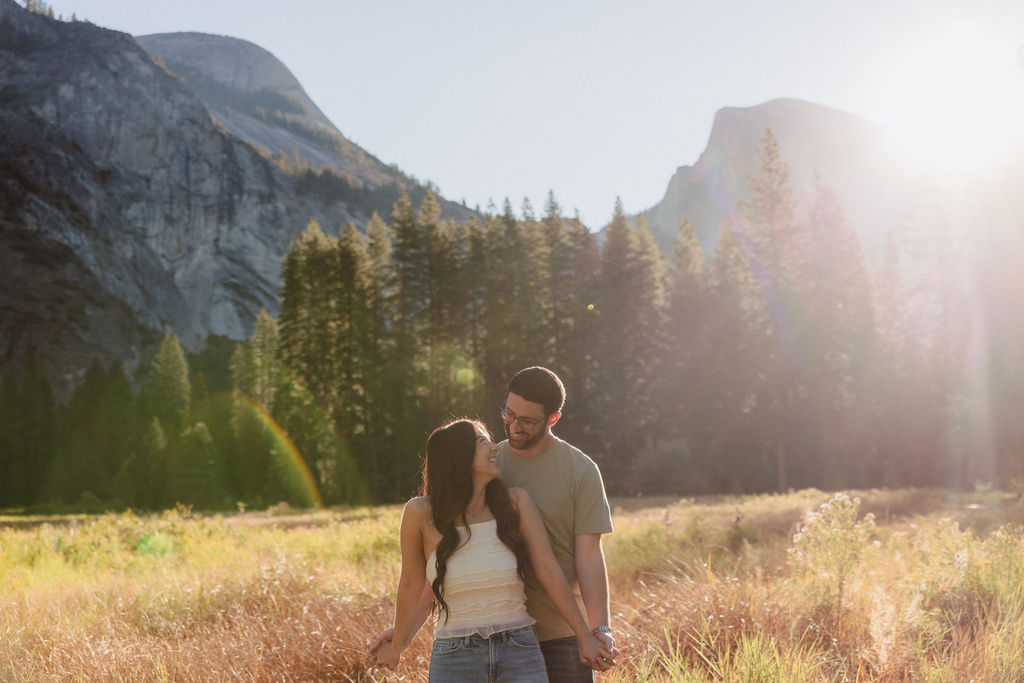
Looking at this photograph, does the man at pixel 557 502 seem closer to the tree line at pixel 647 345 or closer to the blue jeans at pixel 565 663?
the blue jeans at pixel 565 663

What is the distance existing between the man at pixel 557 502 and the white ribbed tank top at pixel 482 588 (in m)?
0.22

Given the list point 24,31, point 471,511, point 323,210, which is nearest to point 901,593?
point 471,511

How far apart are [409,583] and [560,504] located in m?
0.87

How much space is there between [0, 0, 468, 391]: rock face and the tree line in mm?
59297

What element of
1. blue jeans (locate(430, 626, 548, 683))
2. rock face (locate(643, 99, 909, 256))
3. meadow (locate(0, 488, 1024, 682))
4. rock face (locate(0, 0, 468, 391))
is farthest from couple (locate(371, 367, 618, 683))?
rock face (locate(643, 99, 909, 256))

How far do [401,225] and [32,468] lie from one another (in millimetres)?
44966

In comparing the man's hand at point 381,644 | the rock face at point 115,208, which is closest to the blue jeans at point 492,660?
the man's hand at point 381,644

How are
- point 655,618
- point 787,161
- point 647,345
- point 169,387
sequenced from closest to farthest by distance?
1. point 655,618
2. point 647,345
3. point 169,387
4. point 787,161

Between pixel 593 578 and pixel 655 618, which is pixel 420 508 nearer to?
pixel 593 578

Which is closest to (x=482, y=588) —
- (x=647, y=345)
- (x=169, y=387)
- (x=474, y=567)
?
(x=474, y=567)

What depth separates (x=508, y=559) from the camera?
136 inches

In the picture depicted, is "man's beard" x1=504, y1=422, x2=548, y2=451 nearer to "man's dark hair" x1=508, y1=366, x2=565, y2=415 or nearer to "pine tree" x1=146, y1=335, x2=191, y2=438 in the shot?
"man's dark hair" x1=508, y1=366, x2=565, y2=415

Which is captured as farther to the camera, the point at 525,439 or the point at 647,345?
the point at 647,345

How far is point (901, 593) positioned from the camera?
749 cm
